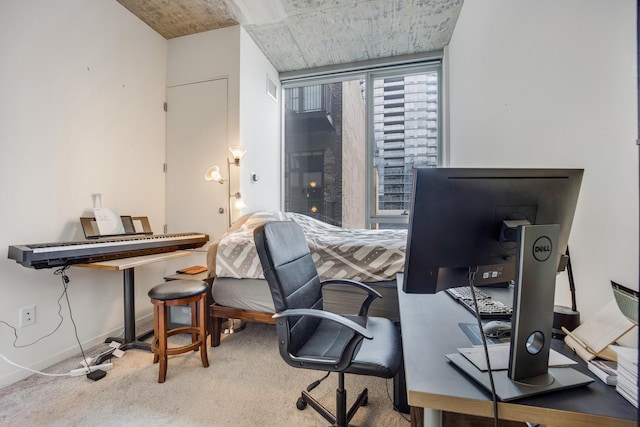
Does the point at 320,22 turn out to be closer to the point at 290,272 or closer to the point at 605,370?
the point at 290,272

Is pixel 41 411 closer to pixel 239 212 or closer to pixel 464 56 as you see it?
pixel 239 212

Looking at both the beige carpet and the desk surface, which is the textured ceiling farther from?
the beige carpet

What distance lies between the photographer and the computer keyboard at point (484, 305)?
1045 mm

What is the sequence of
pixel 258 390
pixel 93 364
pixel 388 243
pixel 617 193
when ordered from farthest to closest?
pixel 388 243 → pixel 93 364 → pixel 258 390 → pixel 617 193

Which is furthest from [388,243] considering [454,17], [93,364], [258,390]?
[454,17]

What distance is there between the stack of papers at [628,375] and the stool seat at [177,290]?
2.01m

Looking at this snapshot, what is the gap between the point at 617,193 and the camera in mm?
908

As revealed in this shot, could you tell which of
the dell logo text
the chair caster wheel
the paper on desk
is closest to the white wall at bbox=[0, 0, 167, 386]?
the chair caster wheel

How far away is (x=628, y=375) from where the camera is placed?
59 cm

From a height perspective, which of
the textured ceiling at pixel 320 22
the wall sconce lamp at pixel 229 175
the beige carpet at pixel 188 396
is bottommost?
the beige carpet at pixel 188 396

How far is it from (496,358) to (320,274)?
1.44 meters

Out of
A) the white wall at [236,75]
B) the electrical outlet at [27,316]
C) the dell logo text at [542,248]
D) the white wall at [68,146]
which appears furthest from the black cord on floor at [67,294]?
the dell logo text at [542,248]

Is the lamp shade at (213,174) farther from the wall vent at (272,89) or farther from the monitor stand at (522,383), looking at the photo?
the monitor stand at (522,383)

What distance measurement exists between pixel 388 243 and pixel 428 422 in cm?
159
